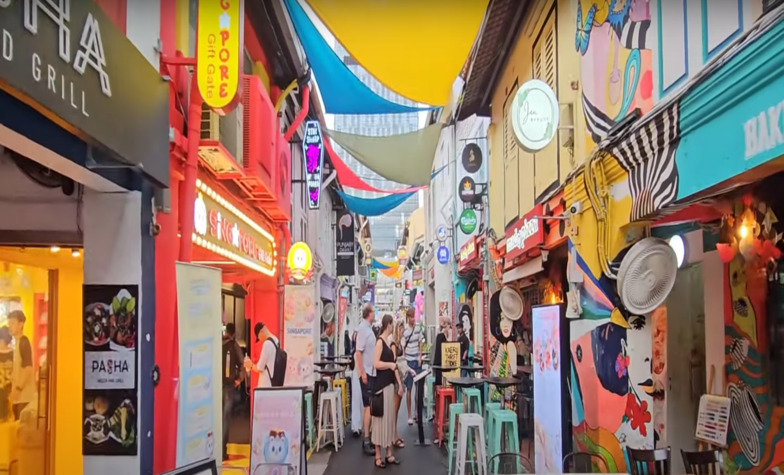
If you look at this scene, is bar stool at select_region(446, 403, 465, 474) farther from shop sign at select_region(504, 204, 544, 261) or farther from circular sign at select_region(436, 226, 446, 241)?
circular sign at select_region(436, 226, 446, 241)

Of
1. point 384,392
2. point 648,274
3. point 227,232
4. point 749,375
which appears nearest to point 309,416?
point 384,392

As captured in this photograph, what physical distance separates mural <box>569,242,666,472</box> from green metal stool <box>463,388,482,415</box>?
76.0 inches

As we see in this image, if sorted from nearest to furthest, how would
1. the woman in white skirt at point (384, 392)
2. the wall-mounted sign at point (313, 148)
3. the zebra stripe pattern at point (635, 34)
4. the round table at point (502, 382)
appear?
the zebra stripe pattern at point (635, 34)
the round table at point (502, 382)
the woman in white skirt at point (384, 392)
the wall-mounted sign at point (313, 148)

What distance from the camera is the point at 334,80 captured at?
798 cm

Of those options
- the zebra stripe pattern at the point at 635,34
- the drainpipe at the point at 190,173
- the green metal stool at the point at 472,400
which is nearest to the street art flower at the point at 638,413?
the zebra stripe pattern at the point at 635,34

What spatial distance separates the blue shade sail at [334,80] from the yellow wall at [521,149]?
1.83 metres

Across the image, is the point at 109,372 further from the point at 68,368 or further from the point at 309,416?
the point at 309,416

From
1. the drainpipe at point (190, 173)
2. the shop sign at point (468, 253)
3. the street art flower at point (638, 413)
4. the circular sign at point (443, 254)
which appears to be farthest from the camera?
the circular sign at point (443, 254)

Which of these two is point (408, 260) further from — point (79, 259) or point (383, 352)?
point (79, 259)

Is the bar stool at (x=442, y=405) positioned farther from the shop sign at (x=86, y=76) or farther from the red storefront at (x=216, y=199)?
the shop sign at (x=86, y=76)

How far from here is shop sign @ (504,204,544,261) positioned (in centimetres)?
836

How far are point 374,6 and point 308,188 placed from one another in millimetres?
8715

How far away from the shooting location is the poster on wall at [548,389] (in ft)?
16.7

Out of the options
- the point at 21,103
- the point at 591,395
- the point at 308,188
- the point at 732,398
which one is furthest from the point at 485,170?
the point at 21,103
